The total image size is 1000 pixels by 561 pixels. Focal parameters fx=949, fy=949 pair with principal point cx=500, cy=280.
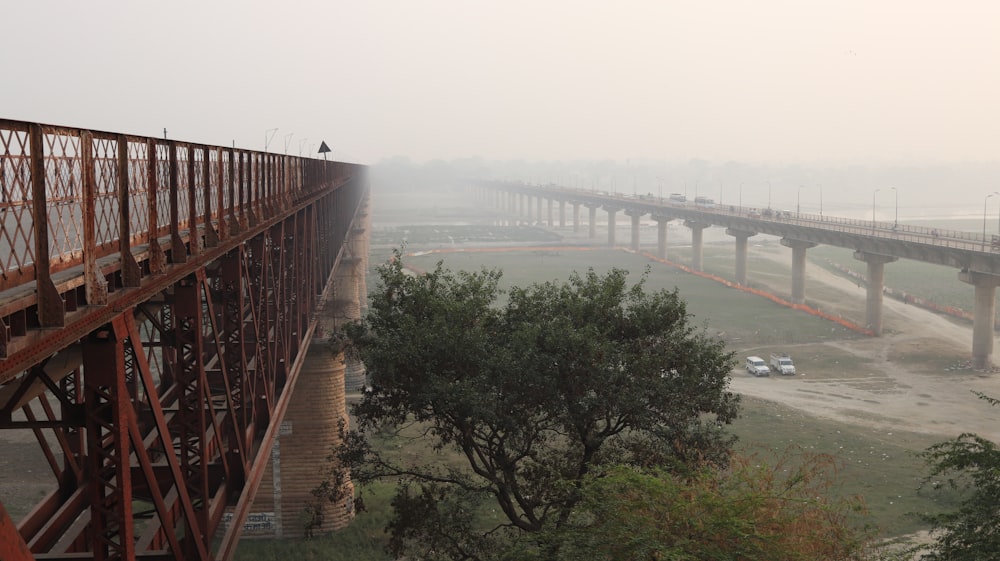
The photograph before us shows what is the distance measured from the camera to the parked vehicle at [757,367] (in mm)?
56312

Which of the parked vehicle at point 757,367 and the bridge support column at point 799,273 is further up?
the bridge support column at point 799,273

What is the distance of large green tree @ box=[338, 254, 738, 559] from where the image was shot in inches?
889

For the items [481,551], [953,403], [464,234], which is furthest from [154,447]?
[464,234]

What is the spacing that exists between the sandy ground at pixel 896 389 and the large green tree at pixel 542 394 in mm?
25887

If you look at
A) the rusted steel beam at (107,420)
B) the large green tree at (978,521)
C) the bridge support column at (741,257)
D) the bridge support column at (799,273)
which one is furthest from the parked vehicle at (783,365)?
the rusted steel beam at (107,420)

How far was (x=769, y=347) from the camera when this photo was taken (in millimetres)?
64938

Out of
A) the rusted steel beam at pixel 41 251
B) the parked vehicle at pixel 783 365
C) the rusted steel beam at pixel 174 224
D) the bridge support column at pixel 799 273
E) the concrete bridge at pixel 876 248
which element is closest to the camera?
the rusted steel beam at pixel 41 251

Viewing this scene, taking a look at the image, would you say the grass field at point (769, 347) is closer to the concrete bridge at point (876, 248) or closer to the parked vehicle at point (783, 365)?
the parked vehicle at point (783, 365)

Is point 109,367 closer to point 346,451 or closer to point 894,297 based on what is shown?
point 346,451

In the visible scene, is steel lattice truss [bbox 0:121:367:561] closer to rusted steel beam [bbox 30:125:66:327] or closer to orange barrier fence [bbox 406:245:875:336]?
rusted steel beam [bbox 30:125:66:327]

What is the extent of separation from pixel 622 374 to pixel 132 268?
1563cm

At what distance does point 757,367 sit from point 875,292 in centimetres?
2173

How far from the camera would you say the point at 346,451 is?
25719mm

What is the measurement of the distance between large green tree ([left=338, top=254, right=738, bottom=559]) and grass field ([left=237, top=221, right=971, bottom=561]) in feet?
22.0
